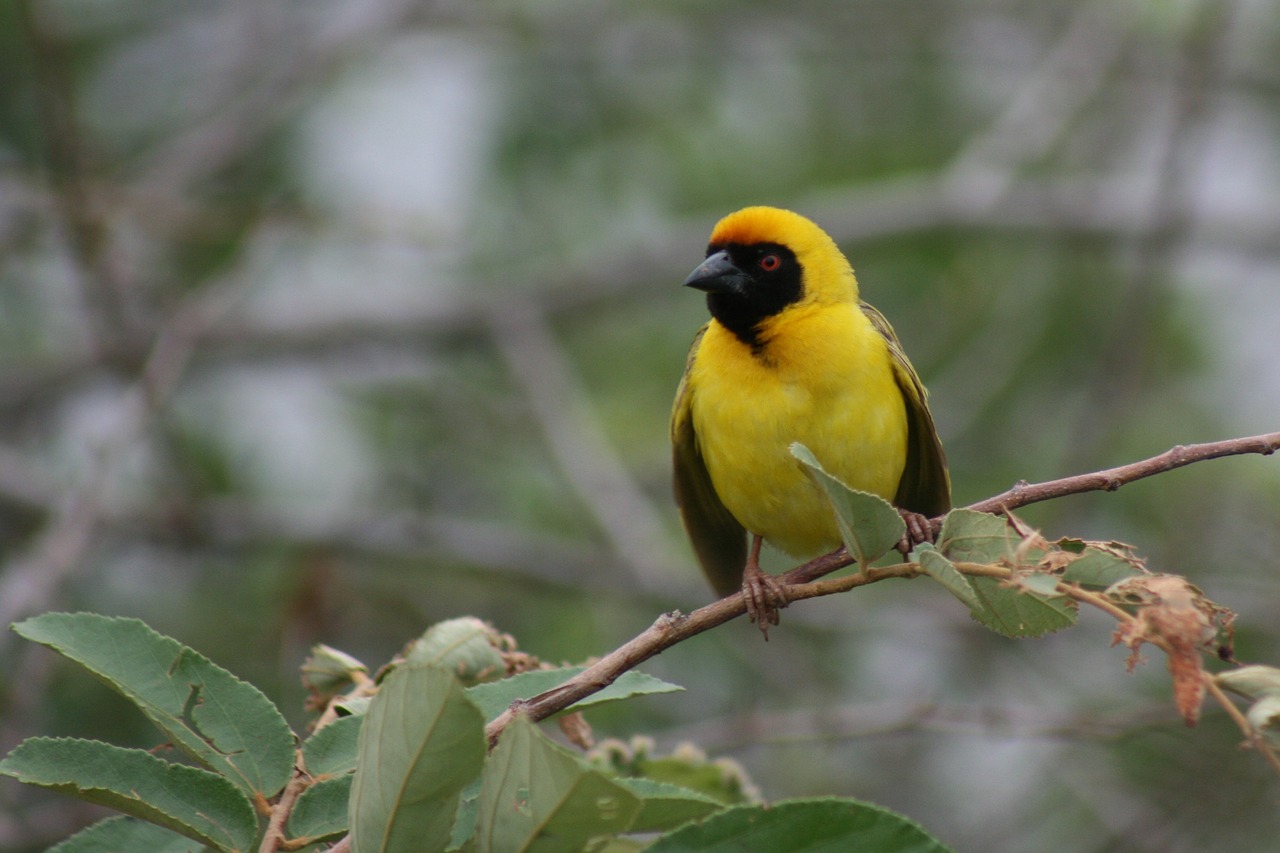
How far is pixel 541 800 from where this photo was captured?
1382mm

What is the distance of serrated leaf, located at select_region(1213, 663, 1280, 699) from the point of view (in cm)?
148

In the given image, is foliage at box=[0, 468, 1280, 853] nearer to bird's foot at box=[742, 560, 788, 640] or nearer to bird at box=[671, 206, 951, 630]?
bird's foot at box=[742, 560, 788, 640]

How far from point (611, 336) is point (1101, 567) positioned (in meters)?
7.00

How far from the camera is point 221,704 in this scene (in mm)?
1706

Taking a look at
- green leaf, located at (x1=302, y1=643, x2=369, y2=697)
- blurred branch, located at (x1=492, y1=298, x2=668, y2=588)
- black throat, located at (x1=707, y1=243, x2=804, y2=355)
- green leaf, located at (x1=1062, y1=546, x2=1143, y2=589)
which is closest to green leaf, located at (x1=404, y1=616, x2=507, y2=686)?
green leaf, located at (x1=302, y1=643, x2=369, y2=697)

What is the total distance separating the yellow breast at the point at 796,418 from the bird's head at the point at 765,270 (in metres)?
0.07

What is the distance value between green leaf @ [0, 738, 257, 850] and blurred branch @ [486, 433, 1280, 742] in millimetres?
314

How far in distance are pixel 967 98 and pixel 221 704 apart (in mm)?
8161

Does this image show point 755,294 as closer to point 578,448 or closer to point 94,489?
point 94,489

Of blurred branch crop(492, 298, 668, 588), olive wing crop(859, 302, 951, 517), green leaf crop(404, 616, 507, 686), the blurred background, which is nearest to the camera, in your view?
green leaf crop(404, 616, 507, 686)

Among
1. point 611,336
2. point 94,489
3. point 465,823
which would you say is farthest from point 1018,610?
point 611,336

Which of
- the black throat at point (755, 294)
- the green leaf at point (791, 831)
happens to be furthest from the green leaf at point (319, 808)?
the black throat at point (755, 294)

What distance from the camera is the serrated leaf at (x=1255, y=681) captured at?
148 cm

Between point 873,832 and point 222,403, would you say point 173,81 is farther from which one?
point 873,832
